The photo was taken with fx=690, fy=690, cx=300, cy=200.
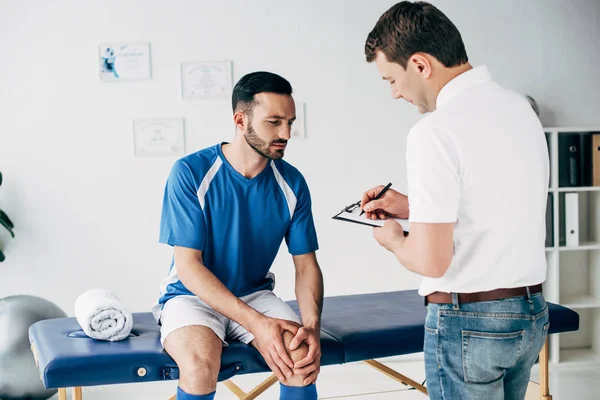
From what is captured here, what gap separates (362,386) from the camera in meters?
3.23

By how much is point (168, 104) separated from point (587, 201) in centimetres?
227

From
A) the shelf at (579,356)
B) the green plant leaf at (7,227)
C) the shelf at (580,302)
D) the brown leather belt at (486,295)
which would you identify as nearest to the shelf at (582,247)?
the shelf at (580,302)

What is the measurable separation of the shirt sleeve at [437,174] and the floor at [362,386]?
6.73ft

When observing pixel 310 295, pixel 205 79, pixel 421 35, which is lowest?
pixel 310 295

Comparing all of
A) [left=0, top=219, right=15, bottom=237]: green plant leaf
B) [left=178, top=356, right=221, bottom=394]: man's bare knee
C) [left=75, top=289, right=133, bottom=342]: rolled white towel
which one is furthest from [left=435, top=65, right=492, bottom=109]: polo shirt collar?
[left=0, top=219, right=15, bottom=237]: green plant leaf

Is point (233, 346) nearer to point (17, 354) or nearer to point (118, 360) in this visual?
point (118, 360)

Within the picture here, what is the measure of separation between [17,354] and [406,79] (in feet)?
7.00

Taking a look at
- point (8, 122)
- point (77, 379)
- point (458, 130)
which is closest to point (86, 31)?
point (8, 122)

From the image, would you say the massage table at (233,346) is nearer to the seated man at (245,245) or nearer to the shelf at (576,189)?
the seated man at (245,245)

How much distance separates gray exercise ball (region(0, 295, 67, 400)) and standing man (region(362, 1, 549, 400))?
1983mm

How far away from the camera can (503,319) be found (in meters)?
1.27

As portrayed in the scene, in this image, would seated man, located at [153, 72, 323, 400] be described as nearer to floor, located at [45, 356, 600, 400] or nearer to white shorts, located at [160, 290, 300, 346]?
white shorts, located at [160, 290, 300, 346]

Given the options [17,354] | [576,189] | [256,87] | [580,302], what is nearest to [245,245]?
[256,87]

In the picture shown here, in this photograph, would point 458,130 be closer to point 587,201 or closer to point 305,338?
point 305,338
